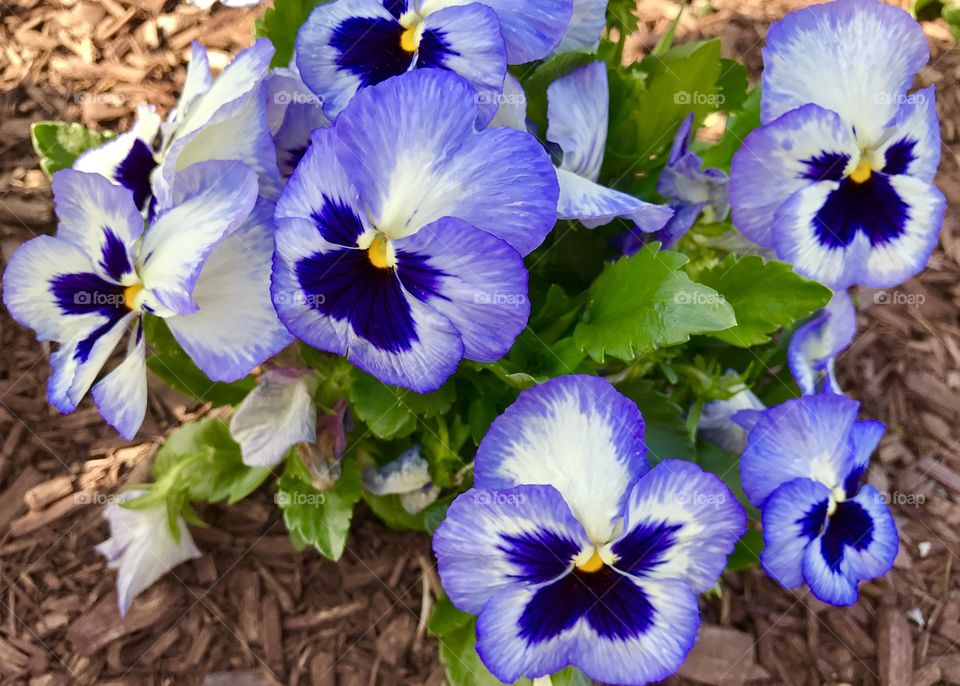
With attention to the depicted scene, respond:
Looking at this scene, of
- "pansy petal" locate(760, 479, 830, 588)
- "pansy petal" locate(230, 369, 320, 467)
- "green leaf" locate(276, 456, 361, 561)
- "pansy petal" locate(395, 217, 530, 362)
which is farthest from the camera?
"green leaf" locate(276, 456, 361, 561)

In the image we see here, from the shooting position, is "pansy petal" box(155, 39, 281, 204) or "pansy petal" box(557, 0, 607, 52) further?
"pansy petal" box(557, 0, 607, 52)

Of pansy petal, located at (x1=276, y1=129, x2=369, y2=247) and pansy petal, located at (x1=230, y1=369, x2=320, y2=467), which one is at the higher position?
pansy petal, located at (x1=276, y1=129, x2=369, y2=247)

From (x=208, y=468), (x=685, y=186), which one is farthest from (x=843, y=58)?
(x=208, y=468)

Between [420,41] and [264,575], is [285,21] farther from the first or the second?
[264,575]

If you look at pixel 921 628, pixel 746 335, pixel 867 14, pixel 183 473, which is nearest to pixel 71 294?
pixel 183 473

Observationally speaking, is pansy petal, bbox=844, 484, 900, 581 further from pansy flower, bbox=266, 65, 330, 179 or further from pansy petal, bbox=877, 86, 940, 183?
pansy flower, bbox=266, 65, 330, 179

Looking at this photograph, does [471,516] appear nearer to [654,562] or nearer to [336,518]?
[654,562]

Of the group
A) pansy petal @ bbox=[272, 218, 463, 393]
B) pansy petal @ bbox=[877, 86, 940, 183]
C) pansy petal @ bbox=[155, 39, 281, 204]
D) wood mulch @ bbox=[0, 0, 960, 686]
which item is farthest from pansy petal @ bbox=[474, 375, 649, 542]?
wood mulch @ bbox=[0, 0, 960, 686]
